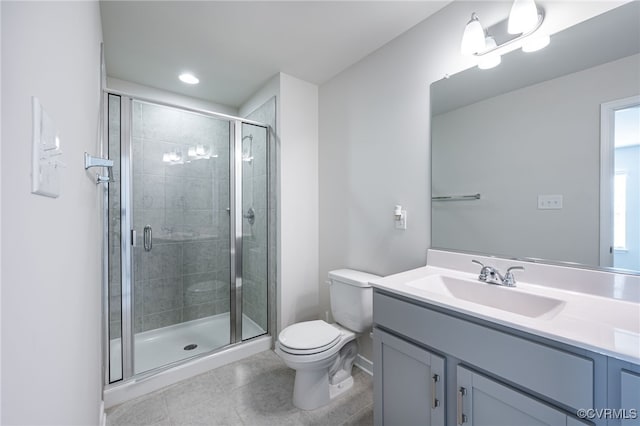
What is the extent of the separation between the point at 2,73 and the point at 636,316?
1.69m

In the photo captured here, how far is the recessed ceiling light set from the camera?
7.95 ft

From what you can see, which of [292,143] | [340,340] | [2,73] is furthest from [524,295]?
[292,143]

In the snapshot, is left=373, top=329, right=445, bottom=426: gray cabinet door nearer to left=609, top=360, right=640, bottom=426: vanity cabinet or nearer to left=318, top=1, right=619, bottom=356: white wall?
left=609, top=360, right=640, bottom=426: vanity cabinet

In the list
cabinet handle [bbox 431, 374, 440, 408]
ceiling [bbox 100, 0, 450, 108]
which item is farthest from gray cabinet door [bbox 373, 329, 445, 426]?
ceiling [bbox 100, 0, 450, 108]

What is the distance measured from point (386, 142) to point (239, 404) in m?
2.07

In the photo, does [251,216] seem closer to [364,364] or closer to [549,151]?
[364,364]

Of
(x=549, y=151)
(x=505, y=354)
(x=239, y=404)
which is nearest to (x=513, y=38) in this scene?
Answer: (x=549, y=151)

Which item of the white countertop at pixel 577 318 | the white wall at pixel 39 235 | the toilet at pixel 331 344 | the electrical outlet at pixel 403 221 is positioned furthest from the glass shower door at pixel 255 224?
the white wall at pixel 39 235

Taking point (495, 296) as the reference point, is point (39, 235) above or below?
above

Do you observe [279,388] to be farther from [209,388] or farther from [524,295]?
[524,295]

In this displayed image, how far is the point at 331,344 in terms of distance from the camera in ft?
5.58

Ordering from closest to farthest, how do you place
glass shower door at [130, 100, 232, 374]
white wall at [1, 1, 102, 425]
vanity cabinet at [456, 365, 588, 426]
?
white wall at [1, 1, 102, 425], vanity cabinet at [456, 365, 588, 426], glass shower door at [130, 100, 232, 374]

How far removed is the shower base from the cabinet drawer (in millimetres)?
1749

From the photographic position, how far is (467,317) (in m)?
1.01
